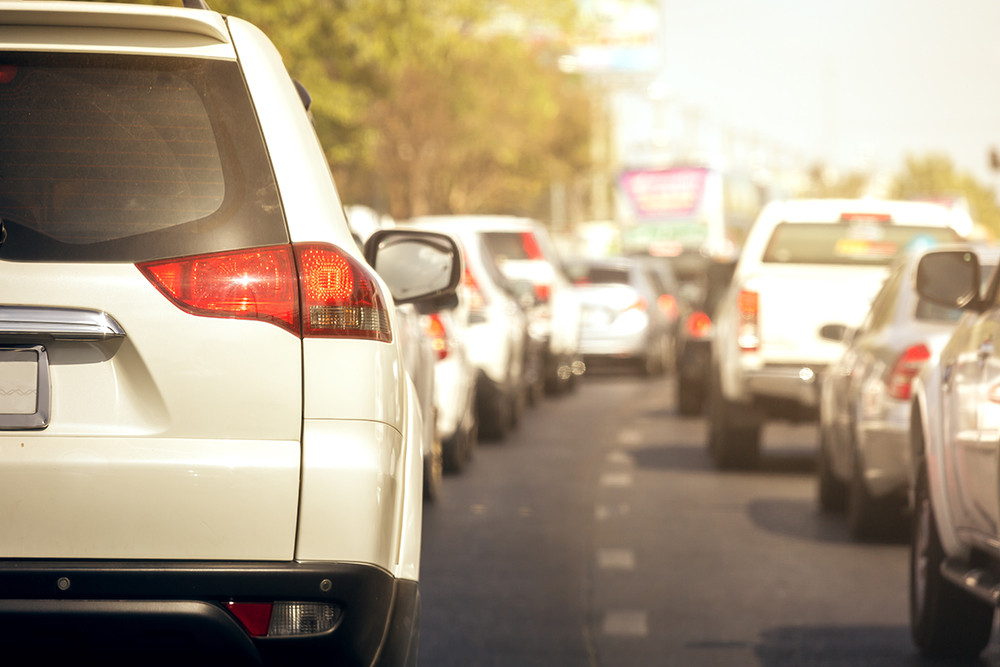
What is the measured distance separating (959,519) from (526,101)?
37.9 meters

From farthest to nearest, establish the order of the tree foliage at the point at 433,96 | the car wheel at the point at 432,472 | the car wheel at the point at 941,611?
the tree foliage at the point at 433,96
the car wheel at the point at 432,472
the car wheel at the point at 941,611

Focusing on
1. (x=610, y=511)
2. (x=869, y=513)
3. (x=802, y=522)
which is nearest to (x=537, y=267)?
(x=610, y=511)

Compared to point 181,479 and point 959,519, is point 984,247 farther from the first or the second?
point 181,479

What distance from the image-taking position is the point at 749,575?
314 inches

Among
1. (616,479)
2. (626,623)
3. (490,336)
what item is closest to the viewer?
(626,623)

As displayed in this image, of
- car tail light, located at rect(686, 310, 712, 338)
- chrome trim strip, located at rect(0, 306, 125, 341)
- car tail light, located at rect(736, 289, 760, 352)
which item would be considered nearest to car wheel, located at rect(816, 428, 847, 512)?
car tail light, located at rect(736, 289, 760, 352)

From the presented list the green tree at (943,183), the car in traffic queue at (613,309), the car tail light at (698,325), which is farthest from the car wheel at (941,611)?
the green tree at (943,183)

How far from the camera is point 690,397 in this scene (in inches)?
681

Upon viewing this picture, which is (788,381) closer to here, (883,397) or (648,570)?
(883,397)

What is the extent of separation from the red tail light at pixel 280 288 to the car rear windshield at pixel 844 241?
9354mm

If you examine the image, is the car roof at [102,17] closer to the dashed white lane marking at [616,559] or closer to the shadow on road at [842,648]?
the shadow on road at [842,648]

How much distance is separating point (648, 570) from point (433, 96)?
3583 cm

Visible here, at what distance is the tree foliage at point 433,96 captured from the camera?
821 inches

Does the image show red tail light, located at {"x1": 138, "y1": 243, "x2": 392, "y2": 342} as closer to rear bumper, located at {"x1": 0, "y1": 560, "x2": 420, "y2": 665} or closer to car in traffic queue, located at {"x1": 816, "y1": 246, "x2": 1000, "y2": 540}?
rear bumper, located at {"x1": 0, "y1": 560, "x2": 420, "y2": 665}
